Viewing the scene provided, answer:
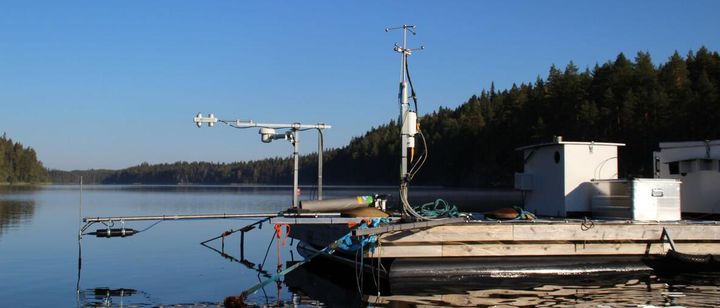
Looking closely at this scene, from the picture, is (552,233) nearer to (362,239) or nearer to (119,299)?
(362,239)

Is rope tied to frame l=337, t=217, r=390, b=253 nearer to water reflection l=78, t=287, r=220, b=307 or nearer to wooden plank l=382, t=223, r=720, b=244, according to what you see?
wooden plank l=382, t=223, r=720, b=244

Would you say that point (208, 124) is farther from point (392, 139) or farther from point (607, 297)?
point (392, 139)

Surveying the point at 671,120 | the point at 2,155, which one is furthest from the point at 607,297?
the point at 2,155

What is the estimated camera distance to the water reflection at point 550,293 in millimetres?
14047

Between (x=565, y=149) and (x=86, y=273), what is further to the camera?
(x=86, y=273)

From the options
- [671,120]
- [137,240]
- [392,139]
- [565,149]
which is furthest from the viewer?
[392,139]

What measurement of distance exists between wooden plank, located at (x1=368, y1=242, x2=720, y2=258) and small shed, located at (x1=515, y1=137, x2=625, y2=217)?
2.57 m

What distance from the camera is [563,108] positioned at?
98.9 meters

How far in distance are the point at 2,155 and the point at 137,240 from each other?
188 m

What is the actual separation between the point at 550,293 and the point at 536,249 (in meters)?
1.06

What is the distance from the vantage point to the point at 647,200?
55.1 feet

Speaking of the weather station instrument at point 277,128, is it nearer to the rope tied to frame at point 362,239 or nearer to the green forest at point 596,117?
the rope tied to frame at point 362,239

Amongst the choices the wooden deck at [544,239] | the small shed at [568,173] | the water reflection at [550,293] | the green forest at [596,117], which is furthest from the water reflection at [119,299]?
the green forest at [596,117]

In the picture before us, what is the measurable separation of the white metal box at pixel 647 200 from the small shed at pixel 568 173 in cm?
108
